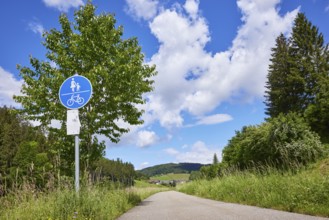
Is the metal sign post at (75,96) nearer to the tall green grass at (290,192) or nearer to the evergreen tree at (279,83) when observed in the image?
the tall green grass at (290,192)

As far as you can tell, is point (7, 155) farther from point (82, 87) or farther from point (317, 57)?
point (317, 57)

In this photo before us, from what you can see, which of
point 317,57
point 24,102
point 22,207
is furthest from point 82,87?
point 317,57

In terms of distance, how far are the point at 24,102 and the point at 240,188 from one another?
9960 mm

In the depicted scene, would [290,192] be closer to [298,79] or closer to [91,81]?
[91,81]

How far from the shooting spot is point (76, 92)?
724 cm

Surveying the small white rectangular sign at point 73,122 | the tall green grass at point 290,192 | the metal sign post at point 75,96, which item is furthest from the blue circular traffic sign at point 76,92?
the tall green grass at point 290,192

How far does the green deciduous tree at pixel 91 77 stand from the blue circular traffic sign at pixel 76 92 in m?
5.22

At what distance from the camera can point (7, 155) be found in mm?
44219

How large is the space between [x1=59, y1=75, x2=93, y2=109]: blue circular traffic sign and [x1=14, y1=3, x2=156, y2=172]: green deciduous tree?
5.22 metres

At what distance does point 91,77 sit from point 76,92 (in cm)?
539

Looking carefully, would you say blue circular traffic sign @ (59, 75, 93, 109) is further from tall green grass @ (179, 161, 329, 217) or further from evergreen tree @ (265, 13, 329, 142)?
evergreen tree @ (265, 13, 329, 142)

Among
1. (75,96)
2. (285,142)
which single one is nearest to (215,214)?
(75,96)

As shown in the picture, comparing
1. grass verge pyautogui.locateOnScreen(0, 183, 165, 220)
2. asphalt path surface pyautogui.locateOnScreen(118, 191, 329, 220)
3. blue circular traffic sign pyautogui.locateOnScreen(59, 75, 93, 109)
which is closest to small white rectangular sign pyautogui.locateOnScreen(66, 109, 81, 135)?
blue circular traffic sign pyautogui.locateOnScreen(59, 75, 93, 109)

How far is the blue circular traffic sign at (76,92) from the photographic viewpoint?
714 cm
